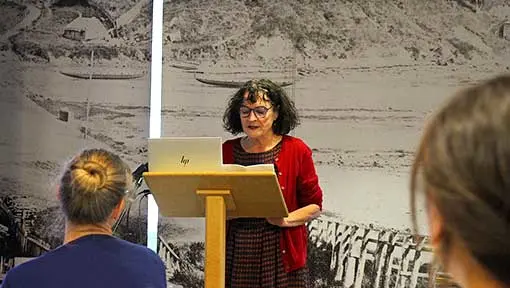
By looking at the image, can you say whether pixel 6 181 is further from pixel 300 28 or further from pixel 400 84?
pixel 400 84

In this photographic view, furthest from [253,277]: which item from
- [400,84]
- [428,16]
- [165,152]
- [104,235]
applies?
[428,16]

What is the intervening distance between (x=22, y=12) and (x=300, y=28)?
6.14 feet

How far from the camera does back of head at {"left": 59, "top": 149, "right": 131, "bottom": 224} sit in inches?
83.4

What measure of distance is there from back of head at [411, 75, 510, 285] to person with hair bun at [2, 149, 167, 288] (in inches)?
61.7

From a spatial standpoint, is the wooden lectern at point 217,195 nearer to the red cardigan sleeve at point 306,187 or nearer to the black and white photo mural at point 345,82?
the red cardigan sleeve at point 306,187

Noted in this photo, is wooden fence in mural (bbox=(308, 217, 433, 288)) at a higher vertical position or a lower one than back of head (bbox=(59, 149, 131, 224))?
lower

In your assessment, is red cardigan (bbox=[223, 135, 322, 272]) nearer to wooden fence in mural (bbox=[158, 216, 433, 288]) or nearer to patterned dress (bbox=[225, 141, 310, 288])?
patterned dress (bbox=[225, 141, 310, 288])

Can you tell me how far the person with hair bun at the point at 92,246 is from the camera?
79.1 inches

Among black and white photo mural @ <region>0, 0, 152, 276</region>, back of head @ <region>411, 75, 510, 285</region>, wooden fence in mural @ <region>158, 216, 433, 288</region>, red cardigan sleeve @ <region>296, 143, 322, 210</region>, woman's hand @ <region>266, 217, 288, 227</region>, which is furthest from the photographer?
black and white photo mural @ <region>0, 0, 152, 276</region>

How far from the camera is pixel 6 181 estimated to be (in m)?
4.85

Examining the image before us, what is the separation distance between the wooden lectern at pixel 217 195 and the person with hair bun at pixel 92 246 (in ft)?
1.65

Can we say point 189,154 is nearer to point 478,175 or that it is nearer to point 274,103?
point 274,103

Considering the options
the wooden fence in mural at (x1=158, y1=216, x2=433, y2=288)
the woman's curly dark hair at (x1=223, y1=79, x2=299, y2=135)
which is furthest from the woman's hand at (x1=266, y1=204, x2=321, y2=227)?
the wooden fence in mural at (x1=158, y1=216, x2=433, y2=288)

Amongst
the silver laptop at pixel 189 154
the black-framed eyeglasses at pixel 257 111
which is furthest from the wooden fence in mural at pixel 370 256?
the silver laptop at pixel 189 154
